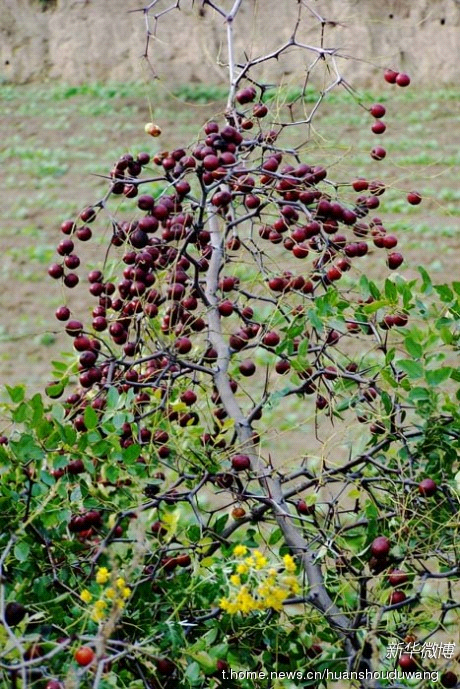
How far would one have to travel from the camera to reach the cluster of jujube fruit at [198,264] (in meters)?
1.58

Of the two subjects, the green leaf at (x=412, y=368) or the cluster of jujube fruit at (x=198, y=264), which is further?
the cluster of jujube fruit at (x=198, y=264)

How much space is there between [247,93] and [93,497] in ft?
2.48

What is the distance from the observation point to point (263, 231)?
182 cm

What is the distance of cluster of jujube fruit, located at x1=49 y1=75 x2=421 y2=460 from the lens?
1583 millimetres

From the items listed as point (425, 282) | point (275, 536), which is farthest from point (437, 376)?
point (275, 536)

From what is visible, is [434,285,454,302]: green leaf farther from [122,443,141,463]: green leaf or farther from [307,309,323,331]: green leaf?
[122,443,141,463]: green leaf

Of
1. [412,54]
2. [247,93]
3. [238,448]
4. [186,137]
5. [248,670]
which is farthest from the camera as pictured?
[412,54]

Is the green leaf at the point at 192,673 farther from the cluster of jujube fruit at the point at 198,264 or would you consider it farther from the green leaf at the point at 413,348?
the green leaf at the point at 413,348

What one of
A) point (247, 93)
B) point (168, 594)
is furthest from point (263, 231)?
point (168, 594)

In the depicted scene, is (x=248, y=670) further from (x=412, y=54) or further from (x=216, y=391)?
(x=412, y=54)

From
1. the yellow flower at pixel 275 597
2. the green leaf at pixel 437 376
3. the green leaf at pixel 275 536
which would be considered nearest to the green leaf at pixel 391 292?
the green leaf at pixel 437 376

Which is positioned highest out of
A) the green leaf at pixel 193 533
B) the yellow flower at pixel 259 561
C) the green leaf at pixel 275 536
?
the yellow flower at pixel 259 561

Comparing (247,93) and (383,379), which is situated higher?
(247,93)

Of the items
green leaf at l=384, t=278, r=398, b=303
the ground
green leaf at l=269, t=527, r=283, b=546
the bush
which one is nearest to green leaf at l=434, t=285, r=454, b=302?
the bush
